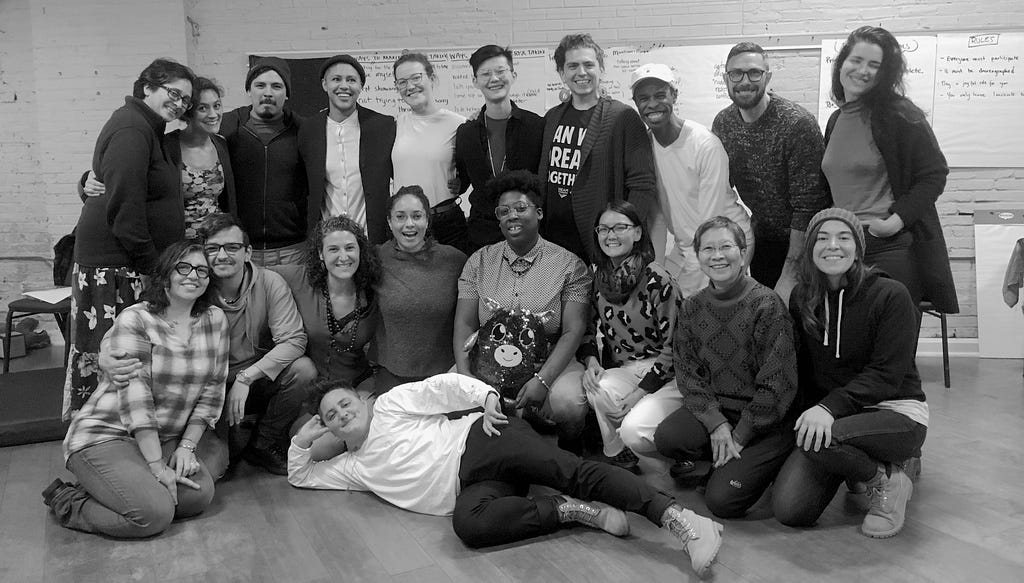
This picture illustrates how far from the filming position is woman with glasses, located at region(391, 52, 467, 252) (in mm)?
3465

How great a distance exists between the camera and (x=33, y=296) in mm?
4344

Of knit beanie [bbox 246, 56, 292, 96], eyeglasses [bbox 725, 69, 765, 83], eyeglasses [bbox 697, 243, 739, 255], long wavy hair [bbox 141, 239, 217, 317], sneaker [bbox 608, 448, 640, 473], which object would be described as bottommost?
sneaker [bbox 608, 448, 640, 473]

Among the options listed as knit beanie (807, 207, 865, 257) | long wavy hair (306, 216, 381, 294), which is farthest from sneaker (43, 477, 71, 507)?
knit beanie (807, 207, 865, 257)

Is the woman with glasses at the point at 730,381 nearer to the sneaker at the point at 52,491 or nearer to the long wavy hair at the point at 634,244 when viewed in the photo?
the long wavy hair at the point at 634,244

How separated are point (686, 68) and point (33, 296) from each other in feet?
13.8

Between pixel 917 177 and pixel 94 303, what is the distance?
3175 millimetres

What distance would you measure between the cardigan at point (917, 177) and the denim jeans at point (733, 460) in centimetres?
87

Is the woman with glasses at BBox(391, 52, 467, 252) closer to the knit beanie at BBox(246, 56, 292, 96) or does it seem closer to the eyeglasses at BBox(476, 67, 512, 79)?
the eyeglasses at BBox(476, 67, 512, 79)

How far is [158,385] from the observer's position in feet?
8.79

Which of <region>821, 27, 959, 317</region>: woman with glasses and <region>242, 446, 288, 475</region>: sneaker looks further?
<region>242, 446, 288, 475</region>: sneaker

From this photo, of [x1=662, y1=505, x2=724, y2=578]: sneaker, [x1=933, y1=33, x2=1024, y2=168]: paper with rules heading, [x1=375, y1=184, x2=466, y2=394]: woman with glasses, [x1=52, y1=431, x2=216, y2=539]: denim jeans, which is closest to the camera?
[x1=662, y1=505, x2=724, y2=578]: sneaker

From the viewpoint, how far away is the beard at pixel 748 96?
3.15 metres

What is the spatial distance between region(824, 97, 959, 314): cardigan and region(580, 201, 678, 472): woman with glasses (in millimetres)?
915

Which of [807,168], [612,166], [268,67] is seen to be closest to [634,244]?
[612,166]
